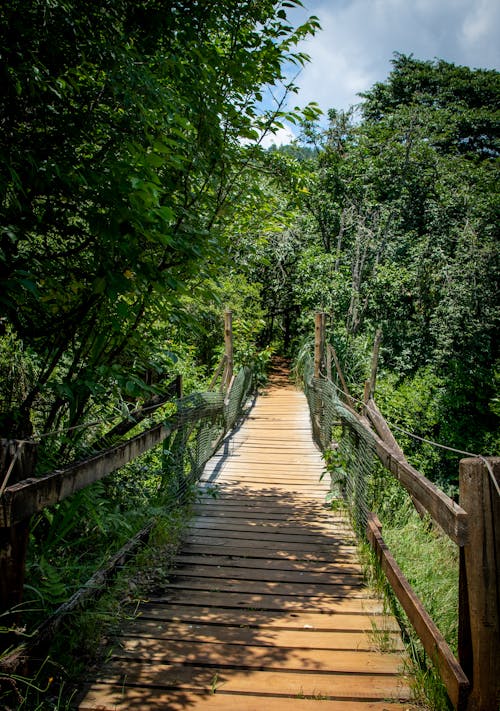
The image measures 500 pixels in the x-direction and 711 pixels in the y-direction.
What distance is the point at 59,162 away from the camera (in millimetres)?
2209

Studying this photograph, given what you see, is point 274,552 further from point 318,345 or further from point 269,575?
point 318,345

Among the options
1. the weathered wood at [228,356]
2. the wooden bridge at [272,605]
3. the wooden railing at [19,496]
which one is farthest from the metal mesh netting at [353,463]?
the weathered wood at [228,356]

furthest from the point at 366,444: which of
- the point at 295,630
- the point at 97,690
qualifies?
the point at 97,690

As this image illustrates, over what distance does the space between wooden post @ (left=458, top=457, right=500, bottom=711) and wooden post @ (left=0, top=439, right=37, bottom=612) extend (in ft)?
5.05

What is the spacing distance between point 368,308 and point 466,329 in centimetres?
269

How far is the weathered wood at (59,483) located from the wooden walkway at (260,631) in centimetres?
78

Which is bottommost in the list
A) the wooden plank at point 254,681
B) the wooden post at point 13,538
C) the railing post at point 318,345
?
the wooden plank at point 254,681

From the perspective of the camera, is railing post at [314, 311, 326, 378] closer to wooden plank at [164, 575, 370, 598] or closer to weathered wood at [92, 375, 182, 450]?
weathered wood at [92, 375, 182, 450]

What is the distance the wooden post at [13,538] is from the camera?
1688mm

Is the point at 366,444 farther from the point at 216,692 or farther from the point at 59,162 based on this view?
the point at 59,162

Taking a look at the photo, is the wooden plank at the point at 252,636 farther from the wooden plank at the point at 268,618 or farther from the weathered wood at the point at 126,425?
the weathered wood at the point at 126,425

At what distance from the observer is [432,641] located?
196cm

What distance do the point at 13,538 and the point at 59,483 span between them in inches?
11.0

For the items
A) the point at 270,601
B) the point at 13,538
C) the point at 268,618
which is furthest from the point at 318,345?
the point at 13,538
